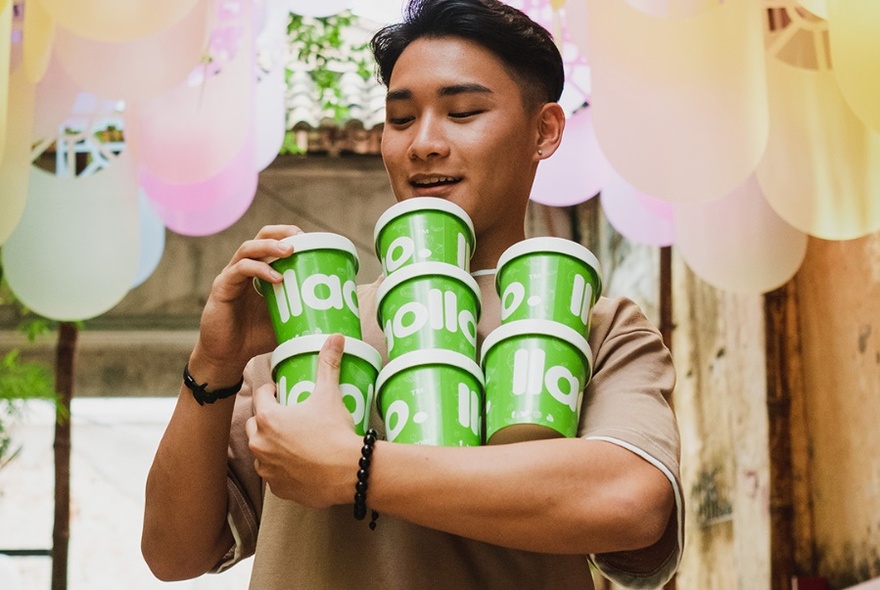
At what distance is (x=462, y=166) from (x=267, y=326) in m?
0.33

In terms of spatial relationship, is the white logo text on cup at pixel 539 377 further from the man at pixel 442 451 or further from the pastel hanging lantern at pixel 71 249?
the pastel hanging lantern at pixel 71 249

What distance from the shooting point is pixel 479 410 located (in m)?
1.12

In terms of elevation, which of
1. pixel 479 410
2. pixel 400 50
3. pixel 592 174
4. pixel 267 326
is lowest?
pixel 479 410

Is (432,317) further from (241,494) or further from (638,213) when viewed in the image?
(638,213)

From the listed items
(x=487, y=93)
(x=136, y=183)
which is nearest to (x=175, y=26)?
(x=136, y=183)

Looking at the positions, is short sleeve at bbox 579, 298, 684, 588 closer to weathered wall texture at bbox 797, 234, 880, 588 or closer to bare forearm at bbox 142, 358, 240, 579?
bare forearm at bbox 142, 358, 240, 579

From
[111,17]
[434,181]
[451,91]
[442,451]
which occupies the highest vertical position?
[111,17]

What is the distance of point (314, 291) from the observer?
45.9 inches

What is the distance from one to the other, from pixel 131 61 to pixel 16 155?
33 cm

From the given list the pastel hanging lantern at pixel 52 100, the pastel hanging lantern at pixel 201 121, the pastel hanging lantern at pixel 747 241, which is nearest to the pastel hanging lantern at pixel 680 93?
the pastel hanging lantern at pixel 747 241

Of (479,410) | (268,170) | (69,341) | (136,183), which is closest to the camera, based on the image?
(479,410)

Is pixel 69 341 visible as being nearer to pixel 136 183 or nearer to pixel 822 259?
pixel 136 183

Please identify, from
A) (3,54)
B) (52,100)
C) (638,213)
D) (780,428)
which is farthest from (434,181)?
(780,428)

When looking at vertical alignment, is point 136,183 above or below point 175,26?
below
